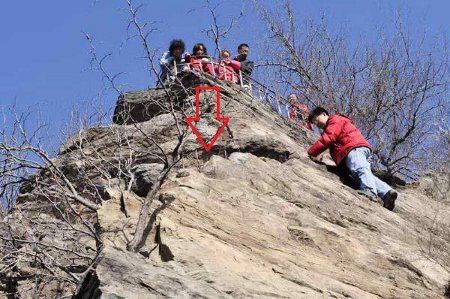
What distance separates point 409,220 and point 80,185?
15.9 ft

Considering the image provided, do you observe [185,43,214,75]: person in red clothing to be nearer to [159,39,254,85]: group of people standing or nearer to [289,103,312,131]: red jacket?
[159,39,254,85]: group of people standing

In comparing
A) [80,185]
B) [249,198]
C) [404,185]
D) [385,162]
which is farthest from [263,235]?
[385,162]

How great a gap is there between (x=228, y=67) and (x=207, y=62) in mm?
825

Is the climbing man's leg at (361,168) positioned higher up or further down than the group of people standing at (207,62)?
further down

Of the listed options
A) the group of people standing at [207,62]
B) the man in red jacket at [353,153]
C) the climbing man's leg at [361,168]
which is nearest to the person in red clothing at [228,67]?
the group of people standing at [207,62]

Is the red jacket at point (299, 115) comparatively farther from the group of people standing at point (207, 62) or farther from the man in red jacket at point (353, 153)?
the man in red jacket at point (353, 153)

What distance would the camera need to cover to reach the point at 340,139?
1047cm

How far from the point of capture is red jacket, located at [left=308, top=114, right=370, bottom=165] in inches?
408

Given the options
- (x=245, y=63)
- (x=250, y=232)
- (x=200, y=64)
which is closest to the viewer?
(x=250, y=232)

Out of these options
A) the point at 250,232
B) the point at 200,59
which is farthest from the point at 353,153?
the point at 200,59

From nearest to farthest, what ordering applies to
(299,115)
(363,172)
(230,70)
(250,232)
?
(250,232) < (363,172) < (230,70) < (299,115)

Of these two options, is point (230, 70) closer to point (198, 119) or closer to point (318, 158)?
point (318, 158)

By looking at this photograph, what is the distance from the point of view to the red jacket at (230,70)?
45.4ft

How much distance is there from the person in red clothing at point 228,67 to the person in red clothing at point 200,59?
31cm
